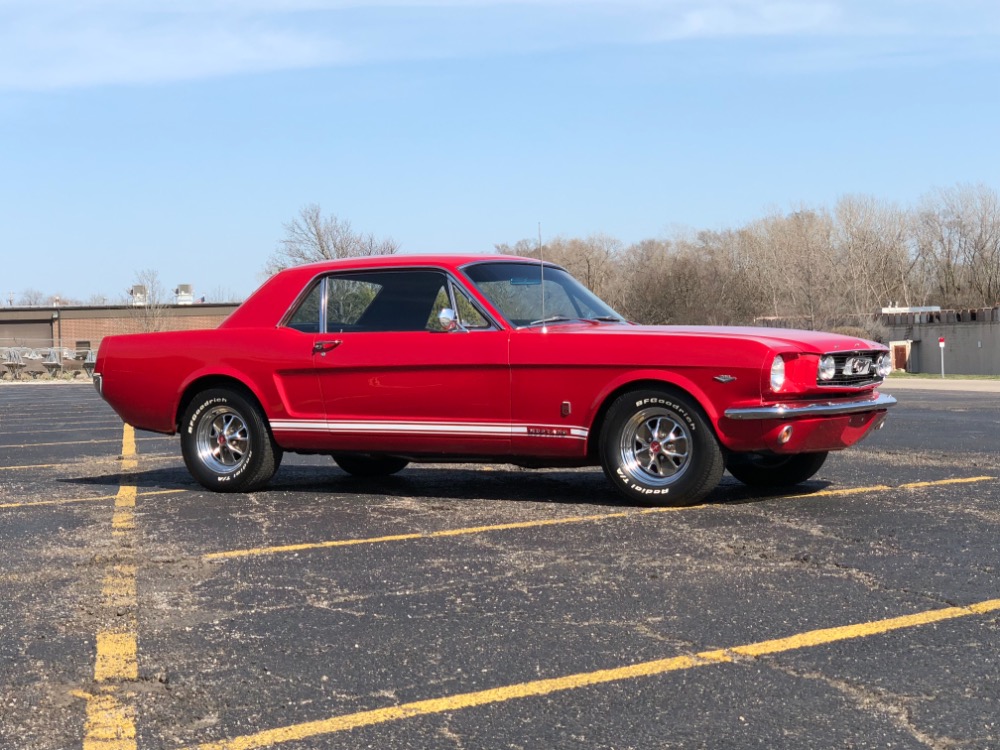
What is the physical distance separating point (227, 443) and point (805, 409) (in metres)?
4.16

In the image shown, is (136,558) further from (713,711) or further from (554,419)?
(713,711)

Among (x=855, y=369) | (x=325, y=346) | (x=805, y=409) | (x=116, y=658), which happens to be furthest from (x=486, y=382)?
(x=116, y=658)

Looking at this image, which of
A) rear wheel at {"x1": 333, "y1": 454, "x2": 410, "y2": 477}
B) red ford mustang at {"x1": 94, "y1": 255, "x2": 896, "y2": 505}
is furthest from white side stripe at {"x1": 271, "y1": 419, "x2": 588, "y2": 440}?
rear wheel at {"x1": 333, "y1": 454, "x2": 410, "y2": 477}

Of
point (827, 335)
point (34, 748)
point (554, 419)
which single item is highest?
point (827, 335)

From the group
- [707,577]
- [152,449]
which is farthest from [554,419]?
Answer: [152,449]

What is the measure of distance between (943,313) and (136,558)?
7561 centimetres

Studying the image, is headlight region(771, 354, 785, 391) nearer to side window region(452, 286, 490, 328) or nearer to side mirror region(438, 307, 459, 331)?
side window region(452, 286, 490, 328)

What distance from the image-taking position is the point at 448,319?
315 inches

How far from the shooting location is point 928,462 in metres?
9.97

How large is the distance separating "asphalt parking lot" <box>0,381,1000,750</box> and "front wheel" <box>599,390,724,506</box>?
0.17 m

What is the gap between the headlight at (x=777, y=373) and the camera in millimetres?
7242

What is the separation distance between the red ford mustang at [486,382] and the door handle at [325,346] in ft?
0.04

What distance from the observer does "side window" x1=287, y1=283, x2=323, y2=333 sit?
878cm

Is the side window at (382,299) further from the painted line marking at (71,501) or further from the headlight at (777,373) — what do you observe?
the headlight at (777,373)
